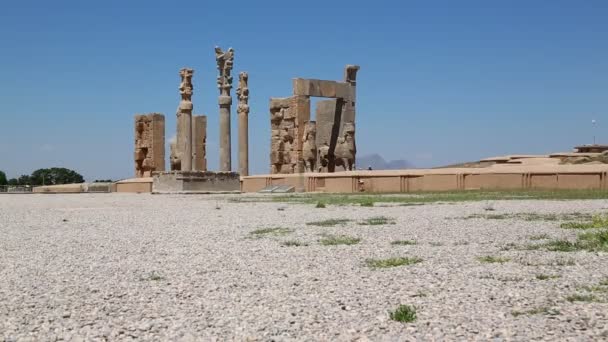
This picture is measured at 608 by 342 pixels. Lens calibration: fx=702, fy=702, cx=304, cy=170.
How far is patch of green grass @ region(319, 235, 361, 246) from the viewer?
9.35 metres

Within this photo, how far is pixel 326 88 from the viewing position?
1483 inches

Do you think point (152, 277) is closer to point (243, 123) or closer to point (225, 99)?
point (225, 99)

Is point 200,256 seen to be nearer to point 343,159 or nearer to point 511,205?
point 511,205

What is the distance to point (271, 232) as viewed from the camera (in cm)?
1105

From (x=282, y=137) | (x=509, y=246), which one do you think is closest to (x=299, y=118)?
(x=282, y=137)

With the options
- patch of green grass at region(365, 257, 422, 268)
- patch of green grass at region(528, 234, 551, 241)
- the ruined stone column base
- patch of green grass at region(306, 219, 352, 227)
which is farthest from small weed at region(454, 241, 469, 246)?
the ruined stone column base

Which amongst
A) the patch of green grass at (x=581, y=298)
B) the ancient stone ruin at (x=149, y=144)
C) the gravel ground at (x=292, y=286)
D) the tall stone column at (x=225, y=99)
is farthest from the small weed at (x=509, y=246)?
the ancient stone ruin at (x=149, y=144)

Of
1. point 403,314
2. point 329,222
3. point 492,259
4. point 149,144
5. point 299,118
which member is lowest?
point 403,314

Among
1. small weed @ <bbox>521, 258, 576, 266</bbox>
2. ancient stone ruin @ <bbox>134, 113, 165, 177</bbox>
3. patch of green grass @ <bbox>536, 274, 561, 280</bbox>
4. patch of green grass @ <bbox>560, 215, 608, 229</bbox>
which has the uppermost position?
ancient stone ruin @ <bbox>134, 113, 165, 177</bbox>

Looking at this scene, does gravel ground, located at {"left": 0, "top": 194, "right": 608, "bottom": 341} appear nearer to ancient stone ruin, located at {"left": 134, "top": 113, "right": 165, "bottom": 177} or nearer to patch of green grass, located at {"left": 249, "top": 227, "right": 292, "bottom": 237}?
patch of green grass, located at {"left": 249, "top": 227, "right": 292, "bottom": 237}

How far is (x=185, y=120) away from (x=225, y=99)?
362 cm

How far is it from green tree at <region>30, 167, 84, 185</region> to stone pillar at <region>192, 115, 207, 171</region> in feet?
62.7

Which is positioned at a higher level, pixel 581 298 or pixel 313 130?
pixel 313 130

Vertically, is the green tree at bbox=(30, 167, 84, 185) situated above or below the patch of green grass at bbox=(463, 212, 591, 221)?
above
